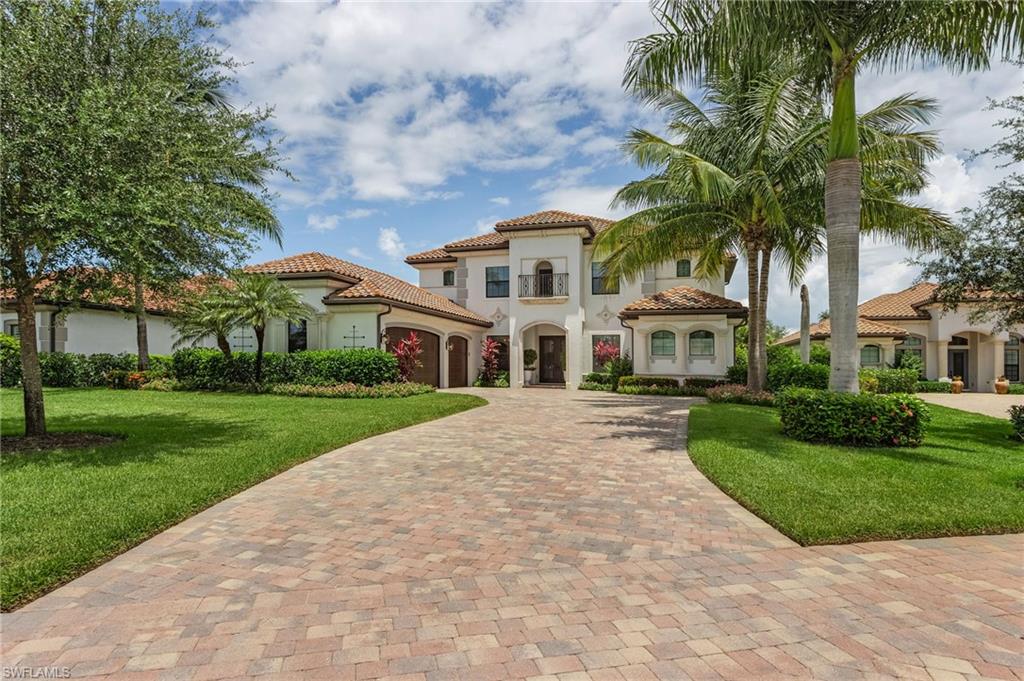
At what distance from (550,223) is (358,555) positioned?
20.5m

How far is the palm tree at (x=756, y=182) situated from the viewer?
13.5 metres

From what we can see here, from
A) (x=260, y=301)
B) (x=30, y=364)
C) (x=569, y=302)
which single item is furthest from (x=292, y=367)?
(x=569, y=302)

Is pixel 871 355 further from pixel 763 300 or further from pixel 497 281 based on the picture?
pixel 497 281

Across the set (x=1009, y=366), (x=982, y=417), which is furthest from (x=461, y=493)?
(x=1009, y=366)

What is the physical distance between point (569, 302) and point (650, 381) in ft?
17.3

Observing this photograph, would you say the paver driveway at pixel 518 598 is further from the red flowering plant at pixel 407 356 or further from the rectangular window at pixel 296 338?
the rectangular window at pixel 296 338

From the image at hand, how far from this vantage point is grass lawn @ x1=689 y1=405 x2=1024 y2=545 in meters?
5.11

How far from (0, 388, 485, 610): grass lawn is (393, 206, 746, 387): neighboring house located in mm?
10973

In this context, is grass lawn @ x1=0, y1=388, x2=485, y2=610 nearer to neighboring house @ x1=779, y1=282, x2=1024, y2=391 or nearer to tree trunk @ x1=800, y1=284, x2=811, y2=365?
tree trunk @ x1=800, y1=284, x2=811, y2=365

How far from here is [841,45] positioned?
9.16 metres

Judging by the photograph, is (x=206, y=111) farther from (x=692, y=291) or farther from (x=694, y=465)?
(x=692, y=291)

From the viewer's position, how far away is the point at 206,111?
31.9 feet

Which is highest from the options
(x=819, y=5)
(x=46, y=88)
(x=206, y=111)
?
(x=819, y=5)

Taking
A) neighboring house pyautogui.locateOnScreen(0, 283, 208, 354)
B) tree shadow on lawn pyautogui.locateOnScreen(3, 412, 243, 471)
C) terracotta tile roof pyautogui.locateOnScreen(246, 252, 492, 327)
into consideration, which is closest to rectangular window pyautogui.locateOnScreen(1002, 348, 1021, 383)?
terracotta tile roof pyautogui.locateOnScreen(246, 252, 492, 327)
